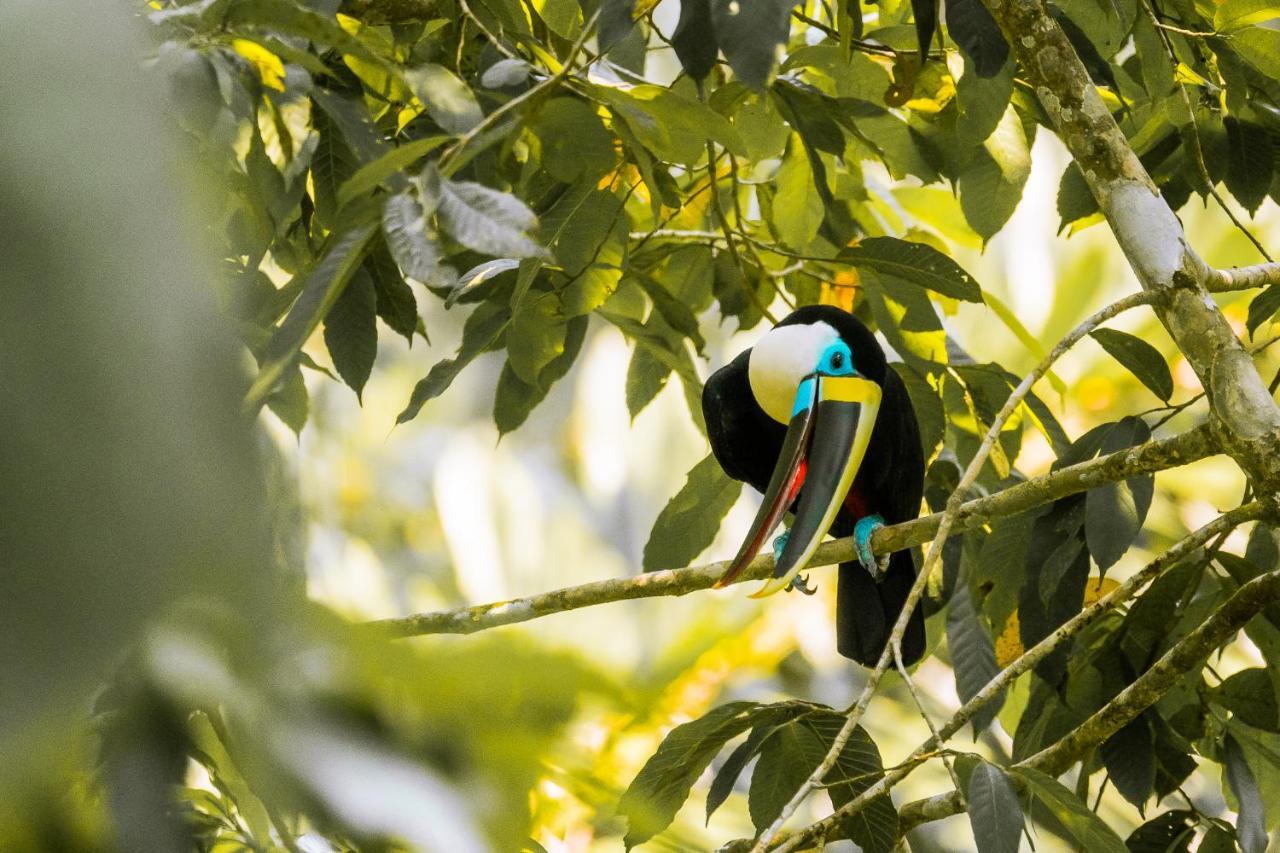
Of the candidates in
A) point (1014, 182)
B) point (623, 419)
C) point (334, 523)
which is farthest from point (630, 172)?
point (623, 419)

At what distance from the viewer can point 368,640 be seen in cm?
24

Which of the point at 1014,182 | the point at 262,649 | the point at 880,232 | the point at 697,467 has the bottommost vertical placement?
the point at 262,649

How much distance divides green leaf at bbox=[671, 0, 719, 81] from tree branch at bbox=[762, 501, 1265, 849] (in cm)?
61

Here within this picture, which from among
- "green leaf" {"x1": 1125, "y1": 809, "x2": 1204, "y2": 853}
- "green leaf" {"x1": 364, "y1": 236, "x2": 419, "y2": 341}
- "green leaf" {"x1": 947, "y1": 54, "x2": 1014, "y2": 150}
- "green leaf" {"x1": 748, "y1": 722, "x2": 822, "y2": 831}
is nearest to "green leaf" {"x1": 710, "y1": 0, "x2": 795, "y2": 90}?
"green leaf" {"x1": 947, "y1": 54, "x2": 1014, "y2": 150}

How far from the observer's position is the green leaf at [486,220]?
733mm

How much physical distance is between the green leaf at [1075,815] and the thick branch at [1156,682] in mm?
155

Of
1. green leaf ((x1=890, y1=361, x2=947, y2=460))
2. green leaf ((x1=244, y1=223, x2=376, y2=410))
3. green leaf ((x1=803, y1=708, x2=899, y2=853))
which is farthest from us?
green leaf ((x1=890, y1=361, x2=947, y2=460))

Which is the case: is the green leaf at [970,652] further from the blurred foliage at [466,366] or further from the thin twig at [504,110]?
the thin twig at [504,110]

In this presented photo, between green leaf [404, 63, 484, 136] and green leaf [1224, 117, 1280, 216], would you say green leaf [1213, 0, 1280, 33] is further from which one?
green leaf [404, 63, 484, 136]

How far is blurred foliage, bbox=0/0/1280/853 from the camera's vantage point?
0.68 feet

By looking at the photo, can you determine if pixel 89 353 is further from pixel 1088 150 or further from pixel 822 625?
pixel 822 625

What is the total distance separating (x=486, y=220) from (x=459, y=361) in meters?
0.61

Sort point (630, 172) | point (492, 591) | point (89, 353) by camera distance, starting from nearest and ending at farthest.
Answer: point (89, 353) < point (630, 172) < point (492, 591)

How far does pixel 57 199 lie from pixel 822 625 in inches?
166
